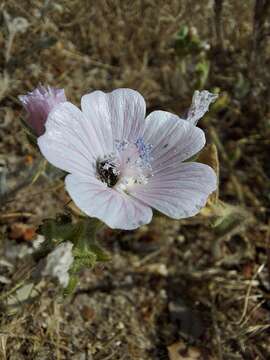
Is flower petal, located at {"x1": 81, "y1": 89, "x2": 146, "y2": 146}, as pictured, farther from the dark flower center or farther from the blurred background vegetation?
the blurred background vegetation

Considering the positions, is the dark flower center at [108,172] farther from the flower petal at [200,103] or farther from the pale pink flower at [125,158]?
the flower petal at [200,103]

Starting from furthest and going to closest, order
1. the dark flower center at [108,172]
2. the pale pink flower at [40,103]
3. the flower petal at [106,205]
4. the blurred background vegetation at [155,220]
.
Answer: the blurred background vegetation at [155,220]
the dark flower center at [108,172]
the pale pink flower at [40,103]
the flower petal at [106,205]

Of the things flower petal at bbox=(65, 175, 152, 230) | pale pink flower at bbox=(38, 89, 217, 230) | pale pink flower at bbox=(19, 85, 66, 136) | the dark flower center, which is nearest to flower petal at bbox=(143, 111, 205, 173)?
pale pink flower at bbox=(38, 89, 217, 230)

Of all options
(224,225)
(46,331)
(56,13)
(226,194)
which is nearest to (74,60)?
(56,13)

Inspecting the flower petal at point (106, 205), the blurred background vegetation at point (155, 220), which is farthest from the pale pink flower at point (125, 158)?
the blurred background vegetation at point (155, 220)

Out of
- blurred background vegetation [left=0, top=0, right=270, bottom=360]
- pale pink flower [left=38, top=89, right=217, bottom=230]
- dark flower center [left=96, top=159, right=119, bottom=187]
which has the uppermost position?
pale pink flower [left=38, top=89, right=217, bottom=230]

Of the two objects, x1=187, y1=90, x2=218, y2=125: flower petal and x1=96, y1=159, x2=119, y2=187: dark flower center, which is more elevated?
x1=187, y1=90, x2=218, y2=125: flower petal

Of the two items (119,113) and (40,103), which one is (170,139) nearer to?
(119,113)
